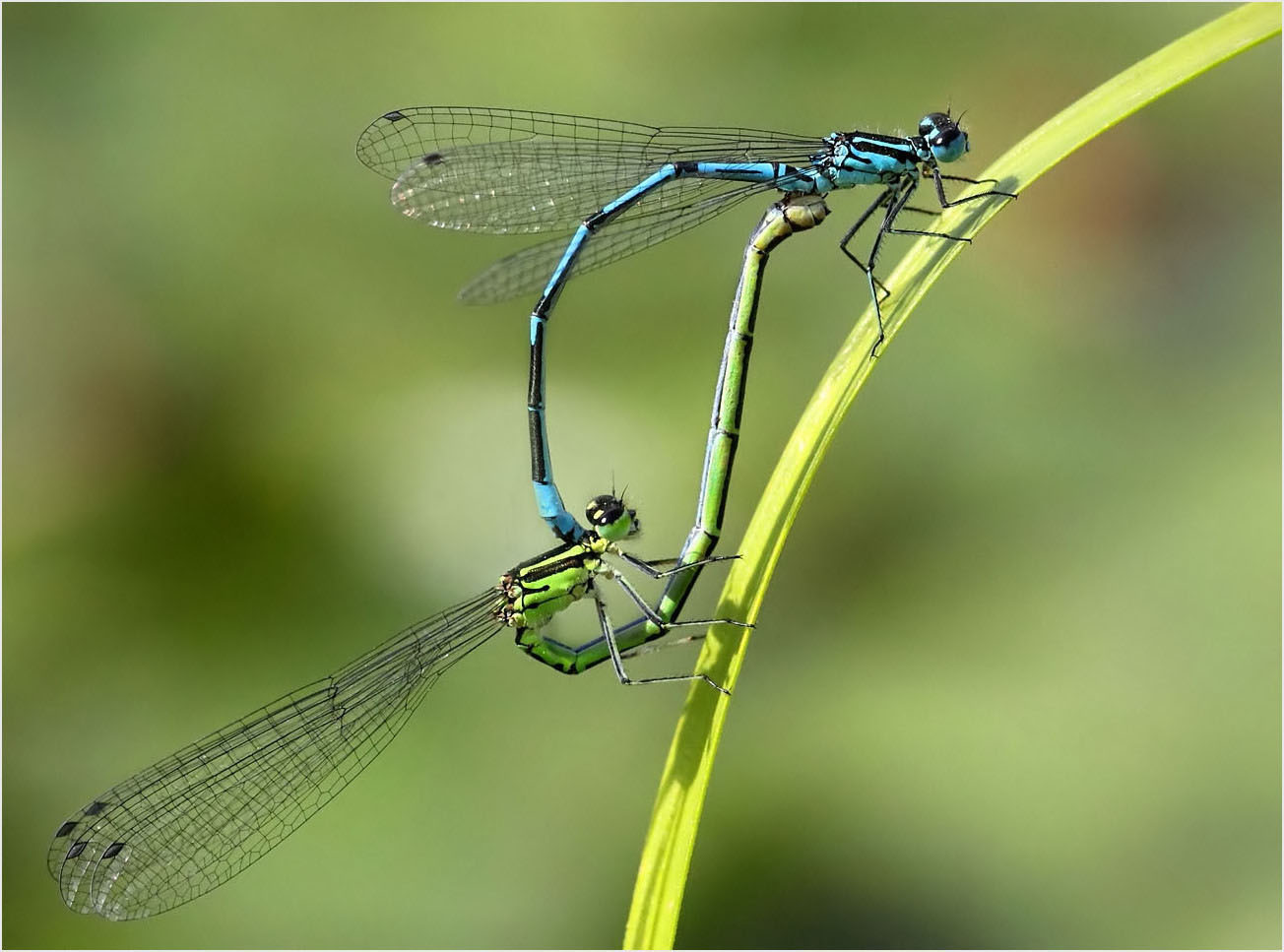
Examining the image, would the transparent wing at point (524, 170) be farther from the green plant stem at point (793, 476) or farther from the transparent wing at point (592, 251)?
the green plant stem at point (793, 476)

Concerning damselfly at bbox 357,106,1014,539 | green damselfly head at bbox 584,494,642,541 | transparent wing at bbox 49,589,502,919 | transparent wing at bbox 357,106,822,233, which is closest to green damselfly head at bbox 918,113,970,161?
damselfly at bbox 357,106,1014,539

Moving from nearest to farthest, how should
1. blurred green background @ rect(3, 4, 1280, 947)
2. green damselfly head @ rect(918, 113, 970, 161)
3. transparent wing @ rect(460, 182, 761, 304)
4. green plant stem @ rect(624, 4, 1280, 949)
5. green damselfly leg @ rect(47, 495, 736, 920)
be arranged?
green plant stem @ rect(624, 4, 1280, 949), green damselfly head @ rect(918, 113, 970, 161), green damselfly leg @ rect(47, 495, 736, 920), transparent wing @ rect(460, 182, 761, 304), blurred green background @ rect(3, 4, 1280, 947)

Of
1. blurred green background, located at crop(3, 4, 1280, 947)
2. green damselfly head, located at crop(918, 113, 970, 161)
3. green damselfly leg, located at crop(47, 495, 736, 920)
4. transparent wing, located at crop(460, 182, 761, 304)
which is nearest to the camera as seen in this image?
green damselfly head, located at crop(918, 113, 970, 161)

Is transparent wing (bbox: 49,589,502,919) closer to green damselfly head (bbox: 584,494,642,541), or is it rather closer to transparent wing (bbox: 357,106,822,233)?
green damselfly head (bbox: 584,494,642,541)

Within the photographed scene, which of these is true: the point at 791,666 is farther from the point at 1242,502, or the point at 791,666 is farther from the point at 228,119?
the point at 228,119

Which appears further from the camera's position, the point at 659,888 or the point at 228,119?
the point at 228,119

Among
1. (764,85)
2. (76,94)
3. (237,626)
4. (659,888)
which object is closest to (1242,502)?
(764,85)
